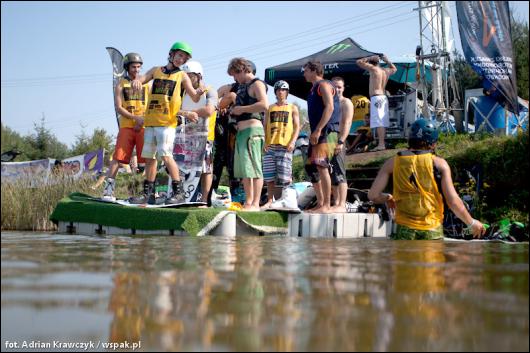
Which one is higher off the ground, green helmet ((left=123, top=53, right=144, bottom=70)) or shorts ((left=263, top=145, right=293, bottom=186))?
green helmet ((left=123, top=53, right=144, bottom=70))

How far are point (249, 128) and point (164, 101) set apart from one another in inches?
40.2

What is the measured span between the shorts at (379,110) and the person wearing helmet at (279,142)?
3439mm

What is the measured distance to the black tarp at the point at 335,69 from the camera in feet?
48.8

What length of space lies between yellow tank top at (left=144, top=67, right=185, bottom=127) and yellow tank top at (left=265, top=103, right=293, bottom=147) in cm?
136

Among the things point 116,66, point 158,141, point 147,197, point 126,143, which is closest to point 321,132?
point 158,141

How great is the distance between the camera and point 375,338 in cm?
162

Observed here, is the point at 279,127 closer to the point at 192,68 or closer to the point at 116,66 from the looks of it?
the point at 192,68

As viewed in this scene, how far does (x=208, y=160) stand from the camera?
7703mm

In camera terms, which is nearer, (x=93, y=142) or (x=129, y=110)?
(x=129, y=110)

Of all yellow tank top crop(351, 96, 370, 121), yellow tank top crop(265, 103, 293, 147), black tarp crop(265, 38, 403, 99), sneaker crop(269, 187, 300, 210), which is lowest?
sneaker crop(269, 187, 300, 210)

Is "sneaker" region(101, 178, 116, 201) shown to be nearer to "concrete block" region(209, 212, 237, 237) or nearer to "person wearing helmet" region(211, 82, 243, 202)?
"person wearing helmet" region(211, 82, 243, 202)

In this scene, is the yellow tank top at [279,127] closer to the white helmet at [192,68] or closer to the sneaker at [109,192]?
the white helmet at [192,68]

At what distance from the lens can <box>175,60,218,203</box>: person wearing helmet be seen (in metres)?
7.62

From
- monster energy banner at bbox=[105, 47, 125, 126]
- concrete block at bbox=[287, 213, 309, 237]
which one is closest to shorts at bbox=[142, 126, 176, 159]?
concrete block at bbox=[287, 213, 309, 237]
